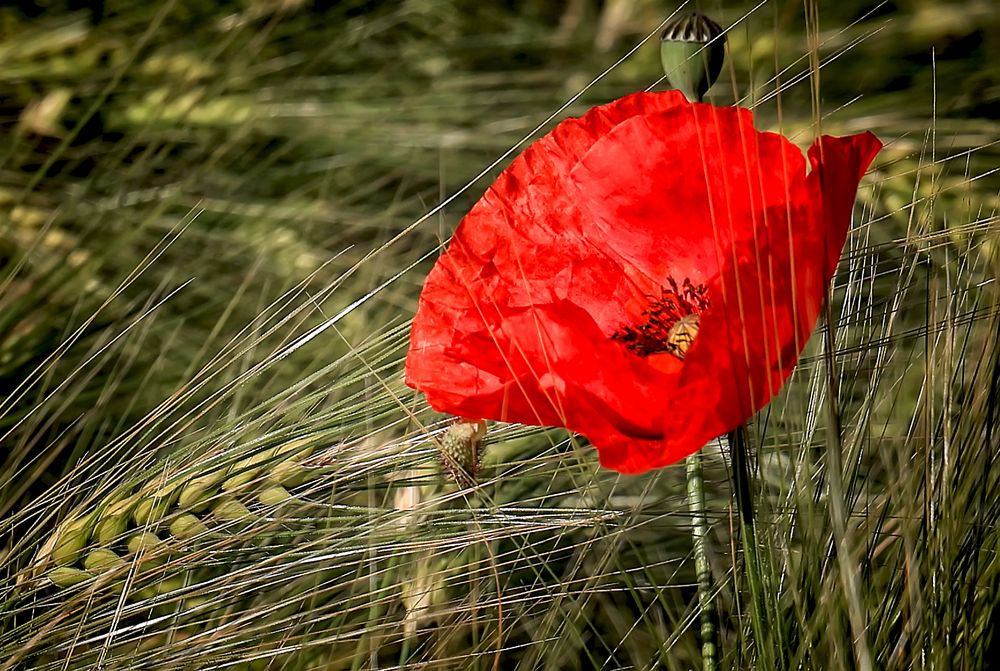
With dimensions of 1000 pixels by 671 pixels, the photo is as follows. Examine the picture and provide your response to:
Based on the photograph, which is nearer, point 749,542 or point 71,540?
point 749,542

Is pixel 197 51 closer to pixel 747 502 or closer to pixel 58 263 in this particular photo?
pixel 58 263

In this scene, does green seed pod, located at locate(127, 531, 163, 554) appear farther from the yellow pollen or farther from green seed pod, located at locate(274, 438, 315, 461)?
the yellow pollen

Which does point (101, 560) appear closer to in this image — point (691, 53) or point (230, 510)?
point (230, 510)

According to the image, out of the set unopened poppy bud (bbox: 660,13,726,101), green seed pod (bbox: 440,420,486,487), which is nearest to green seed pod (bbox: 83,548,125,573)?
green seed pod (bbox: 440,420,486,487)

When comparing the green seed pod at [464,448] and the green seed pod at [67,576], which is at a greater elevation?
the green seed pod at [67,576]

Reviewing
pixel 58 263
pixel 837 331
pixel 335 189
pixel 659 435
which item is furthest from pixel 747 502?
pixel 335 189

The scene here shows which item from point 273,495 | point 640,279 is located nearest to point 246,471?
point 273,495

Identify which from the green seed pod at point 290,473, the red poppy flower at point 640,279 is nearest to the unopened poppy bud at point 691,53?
the red poppy flower at point 640,279

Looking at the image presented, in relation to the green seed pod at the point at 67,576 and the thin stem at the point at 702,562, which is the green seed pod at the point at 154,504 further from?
the thin stem at the point at 702,562
